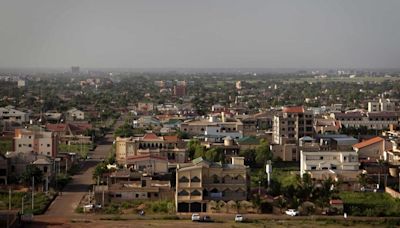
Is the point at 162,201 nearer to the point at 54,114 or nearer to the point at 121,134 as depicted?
the point at 121,134

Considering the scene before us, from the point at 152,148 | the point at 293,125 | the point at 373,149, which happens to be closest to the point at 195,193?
the point at 152,148

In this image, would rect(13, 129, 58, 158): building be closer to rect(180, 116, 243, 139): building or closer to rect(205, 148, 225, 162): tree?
rect(205, 148, 225, 162): tree

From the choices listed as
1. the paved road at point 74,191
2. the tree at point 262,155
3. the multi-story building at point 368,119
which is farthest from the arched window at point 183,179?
the multi-story building at point 368,119

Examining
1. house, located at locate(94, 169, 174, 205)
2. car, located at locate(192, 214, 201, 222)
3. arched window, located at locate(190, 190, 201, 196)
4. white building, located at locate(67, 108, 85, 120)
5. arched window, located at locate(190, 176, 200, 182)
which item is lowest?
car, located at locate(192, 214, 201, 222)

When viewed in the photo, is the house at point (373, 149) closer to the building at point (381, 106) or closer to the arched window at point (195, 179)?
the arched window at point (195, 179)

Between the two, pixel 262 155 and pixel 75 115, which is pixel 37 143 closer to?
pixel 262 155

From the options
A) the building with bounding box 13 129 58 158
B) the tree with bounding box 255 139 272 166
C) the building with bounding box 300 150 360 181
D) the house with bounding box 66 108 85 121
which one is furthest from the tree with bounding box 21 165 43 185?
the house with bounding box 66 108 85 121
